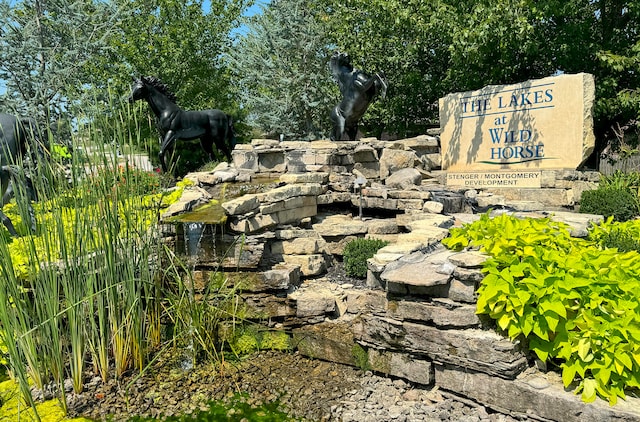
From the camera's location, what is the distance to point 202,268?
183 inches

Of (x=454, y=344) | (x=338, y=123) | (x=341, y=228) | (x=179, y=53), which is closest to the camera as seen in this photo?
(x=454, y=344)

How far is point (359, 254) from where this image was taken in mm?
4859

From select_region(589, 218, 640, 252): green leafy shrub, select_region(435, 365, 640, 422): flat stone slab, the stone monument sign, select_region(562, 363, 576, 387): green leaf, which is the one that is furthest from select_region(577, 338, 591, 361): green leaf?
the stone monument sign

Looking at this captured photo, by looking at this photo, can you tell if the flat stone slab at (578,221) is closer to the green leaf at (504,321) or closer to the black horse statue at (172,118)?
the green leaf at (504,321)

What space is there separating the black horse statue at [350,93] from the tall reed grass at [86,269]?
4.83 meters

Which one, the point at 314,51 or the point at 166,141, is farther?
the point at 314,51

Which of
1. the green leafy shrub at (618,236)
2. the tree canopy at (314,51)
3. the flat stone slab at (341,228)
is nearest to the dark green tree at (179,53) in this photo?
the tree canopy at (314,51)

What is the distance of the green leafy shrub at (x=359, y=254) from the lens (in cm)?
482

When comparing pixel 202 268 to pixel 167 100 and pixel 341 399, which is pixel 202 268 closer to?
pixel 341 399

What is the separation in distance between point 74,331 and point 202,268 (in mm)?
1693

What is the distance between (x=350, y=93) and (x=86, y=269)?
5.61 metres

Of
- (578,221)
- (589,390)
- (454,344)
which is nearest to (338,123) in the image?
(578,221)

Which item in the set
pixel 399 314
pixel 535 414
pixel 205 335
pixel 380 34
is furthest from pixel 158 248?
pixel 380 34

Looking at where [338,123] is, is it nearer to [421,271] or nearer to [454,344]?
[421,271]
